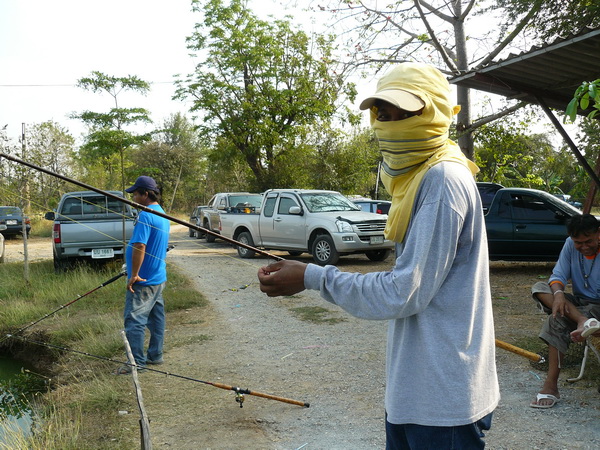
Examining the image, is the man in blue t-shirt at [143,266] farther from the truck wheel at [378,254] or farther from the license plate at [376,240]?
the truck wheel at [378,254]

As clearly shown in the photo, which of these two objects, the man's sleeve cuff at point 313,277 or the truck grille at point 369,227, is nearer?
the man's sleeve cuff at point 313,277

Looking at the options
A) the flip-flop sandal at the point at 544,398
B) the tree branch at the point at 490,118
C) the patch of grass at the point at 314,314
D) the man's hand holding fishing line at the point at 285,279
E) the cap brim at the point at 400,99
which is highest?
the tree branch at the point at 490,118

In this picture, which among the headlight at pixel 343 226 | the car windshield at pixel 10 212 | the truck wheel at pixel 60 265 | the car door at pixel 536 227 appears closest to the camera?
the car door at pixel 536 227

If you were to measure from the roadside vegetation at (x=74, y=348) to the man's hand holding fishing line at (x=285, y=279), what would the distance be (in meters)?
2.88

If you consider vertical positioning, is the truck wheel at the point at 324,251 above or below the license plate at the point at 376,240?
below

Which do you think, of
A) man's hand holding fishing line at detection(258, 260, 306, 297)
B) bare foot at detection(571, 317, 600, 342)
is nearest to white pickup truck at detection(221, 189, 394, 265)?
bare foot at detection(571, 317, 600, 342)

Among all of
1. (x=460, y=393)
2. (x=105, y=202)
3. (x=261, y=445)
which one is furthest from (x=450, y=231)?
(x=105, y=202)

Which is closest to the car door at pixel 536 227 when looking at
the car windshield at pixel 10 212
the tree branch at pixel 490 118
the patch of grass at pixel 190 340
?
the tree branch at pixel 490 118

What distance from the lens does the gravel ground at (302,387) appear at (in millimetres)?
4492

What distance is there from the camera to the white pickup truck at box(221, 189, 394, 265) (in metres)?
13.9

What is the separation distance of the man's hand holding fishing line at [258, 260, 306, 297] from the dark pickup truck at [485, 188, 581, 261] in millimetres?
10930

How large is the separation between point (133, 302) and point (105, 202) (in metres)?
7.95

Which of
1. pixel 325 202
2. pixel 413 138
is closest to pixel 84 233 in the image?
pixel 325 202

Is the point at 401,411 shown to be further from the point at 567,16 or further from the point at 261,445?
the point at 567,16
